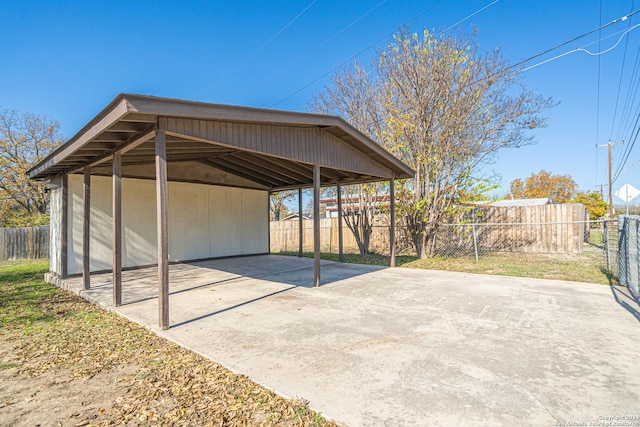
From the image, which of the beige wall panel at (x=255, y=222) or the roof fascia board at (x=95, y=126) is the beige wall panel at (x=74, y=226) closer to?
the roof fascia board at (x=95, y=126)

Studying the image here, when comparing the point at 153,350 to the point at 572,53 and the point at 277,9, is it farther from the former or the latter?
the point at 277,9

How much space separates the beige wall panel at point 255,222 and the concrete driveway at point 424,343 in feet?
15.1

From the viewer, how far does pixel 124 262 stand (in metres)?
7.78

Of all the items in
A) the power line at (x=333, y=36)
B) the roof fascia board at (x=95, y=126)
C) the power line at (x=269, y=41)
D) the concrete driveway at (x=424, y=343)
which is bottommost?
the concrete driveway at (x=424, y=343)

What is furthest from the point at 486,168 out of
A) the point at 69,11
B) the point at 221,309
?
the point at 69,11

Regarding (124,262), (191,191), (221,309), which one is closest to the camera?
(221,309)

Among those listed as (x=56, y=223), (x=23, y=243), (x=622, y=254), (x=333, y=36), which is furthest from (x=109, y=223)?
(x=622, y=254)

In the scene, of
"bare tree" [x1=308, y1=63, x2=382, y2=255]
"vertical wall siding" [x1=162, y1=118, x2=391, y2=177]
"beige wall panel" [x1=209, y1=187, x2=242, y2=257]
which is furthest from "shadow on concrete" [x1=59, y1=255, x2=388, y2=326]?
"bare tree" [x1=308, y1=63, x2=382, y2=255]

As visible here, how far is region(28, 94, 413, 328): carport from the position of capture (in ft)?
12.9

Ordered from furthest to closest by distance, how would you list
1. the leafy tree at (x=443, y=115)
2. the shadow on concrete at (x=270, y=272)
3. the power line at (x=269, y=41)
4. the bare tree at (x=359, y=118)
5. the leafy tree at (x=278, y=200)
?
the leafy tree at (x=278, y=200), the bare tree at (x=359, y=118), the power line at (x=269, y=41), the leafy tree at (x=443, y=115), the shadow on concrete at (x=270, y=272)

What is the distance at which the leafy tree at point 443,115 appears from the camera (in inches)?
352

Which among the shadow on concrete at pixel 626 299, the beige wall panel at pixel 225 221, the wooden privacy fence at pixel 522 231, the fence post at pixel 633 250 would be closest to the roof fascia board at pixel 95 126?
the beige wall panel at pixel 225 221

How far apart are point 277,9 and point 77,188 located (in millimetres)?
8771

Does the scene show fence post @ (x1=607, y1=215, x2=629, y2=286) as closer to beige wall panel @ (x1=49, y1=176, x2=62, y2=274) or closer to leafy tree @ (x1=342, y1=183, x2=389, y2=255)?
leafy tree @ (x1=342, y1=183, x2=389, y2=255)
